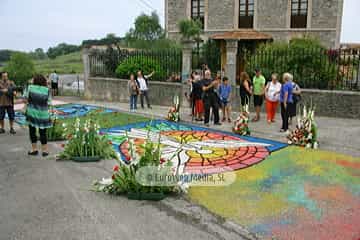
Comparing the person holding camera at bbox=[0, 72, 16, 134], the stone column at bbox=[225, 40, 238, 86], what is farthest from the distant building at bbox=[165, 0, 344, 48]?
the person holding camera at bbox=[0, 72, 16, 134]

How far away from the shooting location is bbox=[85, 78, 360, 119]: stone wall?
36.8ft

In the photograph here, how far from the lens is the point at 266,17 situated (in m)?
26.2

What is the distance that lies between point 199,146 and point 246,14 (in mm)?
22094

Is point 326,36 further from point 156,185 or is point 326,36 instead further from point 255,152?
point 156,185

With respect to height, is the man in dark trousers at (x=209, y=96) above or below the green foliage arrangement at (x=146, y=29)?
below

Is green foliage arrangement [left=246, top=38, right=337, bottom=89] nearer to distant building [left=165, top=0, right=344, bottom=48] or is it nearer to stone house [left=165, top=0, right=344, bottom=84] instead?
stone house [left=165, top=0, right=344, bottom=84]

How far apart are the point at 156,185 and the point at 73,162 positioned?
252 cm

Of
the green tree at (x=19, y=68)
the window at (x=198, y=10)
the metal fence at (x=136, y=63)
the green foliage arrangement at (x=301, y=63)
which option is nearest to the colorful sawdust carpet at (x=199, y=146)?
the green foliage arrangement at (x=301, y=63)

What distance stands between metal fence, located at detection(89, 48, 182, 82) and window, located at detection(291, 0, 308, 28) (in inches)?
586

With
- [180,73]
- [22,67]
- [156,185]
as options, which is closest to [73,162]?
[156,185]

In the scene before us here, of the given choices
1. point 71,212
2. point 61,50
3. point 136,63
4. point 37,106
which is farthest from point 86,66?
point 61,50

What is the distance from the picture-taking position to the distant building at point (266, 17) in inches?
965

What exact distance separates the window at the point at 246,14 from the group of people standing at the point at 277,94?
1769 centimetres

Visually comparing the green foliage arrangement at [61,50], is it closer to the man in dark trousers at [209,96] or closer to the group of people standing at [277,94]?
the man in dark trousers at [209,96]
